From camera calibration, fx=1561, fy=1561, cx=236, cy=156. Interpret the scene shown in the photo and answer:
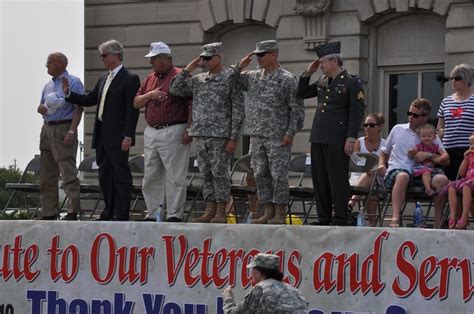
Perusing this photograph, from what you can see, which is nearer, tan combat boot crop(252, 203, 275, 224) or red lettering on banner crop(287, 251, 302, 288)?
red lettering on banner crop(287, 251, 302, 288)

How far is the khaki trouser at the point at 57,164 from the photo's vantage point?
17.7m

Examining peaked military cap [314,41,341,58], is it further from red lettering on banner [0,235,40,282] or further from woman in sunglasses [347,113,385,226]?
red lettering on banner [0,235,40,282]

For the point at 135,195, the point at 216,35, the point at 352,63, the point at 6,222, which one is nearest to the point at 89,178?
the point at 216,35

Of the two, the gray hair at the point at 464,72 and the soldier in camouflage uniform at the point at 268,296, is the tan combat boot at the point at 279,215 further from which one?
the soldier in camouflage uniform at the point at 268,296

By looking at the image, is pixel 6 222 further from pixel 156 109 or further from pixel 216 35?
pixel 216 35

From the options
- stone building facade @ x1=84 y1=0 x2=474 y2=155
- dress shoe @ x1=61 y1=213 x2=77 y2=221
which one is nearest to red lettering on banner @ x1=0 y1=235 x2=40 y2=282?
dress shoe @ x1=61 y1=213 x2=77 y2=221

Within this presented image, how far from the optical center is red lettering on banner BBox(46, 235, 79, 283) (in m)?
16.3

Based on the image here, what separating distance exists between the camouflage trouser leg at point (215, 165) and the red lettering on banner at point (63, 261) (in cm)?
152

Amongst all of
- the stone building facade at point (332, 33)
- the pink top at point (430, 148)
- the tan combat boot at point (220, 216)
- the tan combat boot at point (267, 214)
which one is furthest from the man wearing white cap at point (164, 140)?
the stone building facade at point (332, 33)

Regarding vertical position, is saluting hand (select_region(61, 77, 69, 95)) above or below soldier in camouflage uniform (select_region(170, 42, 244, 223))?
above

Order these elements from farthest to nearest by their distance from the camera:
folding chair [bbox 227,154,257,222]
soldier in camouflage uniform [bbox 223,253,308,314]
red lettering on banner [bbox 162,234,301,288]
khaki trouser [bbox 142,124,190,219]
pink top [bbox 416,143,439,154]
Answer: folding chair [bbox 227,154,257,222] → khaki trouser [bbox 142,124,190,219] → pink top [bbox 416,143,439,154] → red lettering on banner [bbox 162,234,301,288] → soldier in camouflage uniform [bbox 223,253,308,314]

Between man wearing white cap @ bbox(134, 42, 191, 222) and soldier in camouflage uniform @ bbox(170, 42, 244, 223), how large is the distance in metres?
0.30

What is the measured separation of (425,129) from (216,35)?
10.5 m

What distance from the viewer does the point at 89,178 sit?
26109 millimetres
